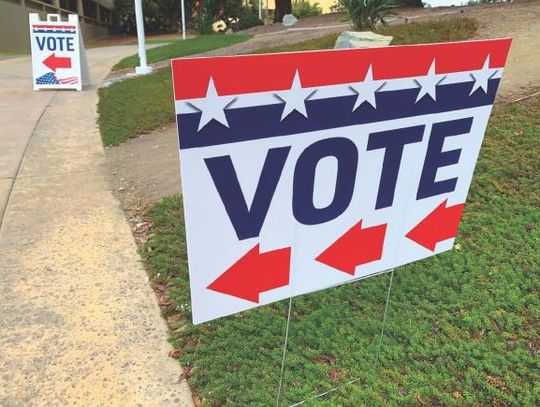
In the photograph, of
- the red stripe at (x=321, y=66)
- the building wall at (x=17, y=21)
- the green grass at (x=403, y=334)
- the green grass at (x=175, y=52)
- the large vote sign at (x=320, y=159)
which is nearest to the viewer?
the red stripe at (x=321, y=66)

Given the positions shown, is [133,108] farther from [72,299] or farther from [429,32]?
[429,32]

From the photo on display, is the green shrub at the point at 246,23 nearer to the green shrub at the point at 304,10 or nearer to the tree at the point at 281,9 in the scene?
the tree at the point at 281,9

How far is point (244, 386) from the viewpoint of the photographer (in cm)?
246

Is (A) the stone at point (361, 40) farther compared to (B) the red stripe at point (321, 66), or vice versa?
(A) the stone at point (361, 40)

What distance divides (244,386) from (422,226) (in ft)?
3.77

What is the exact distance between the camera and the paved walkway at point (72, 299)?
2465 mm

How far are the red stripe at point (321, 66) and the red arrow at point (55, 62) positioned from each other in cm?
940

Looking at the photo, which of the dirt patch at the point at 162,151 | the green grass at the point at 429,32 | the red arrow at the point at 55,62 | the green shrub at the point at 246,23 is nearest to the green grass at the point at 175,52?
the red arrow at the point at 55,62

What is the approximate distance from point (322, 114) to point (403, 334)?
5.03ft

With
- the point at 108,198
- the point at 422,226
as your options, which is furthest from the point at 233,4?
the point at 422,226

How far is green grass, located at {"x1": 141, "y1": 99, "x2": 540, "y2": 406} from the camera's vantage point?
2426 mm

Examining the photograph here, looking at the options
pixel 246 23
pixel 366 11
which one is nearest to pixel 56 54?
pixel 366 11

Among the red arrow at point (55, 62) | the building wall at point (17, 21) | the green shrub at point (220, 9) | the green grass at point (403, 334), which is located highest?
the green shrub at point (220, 9)

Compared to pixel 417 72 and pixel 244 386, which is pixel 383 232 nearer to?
pixel 417 72
